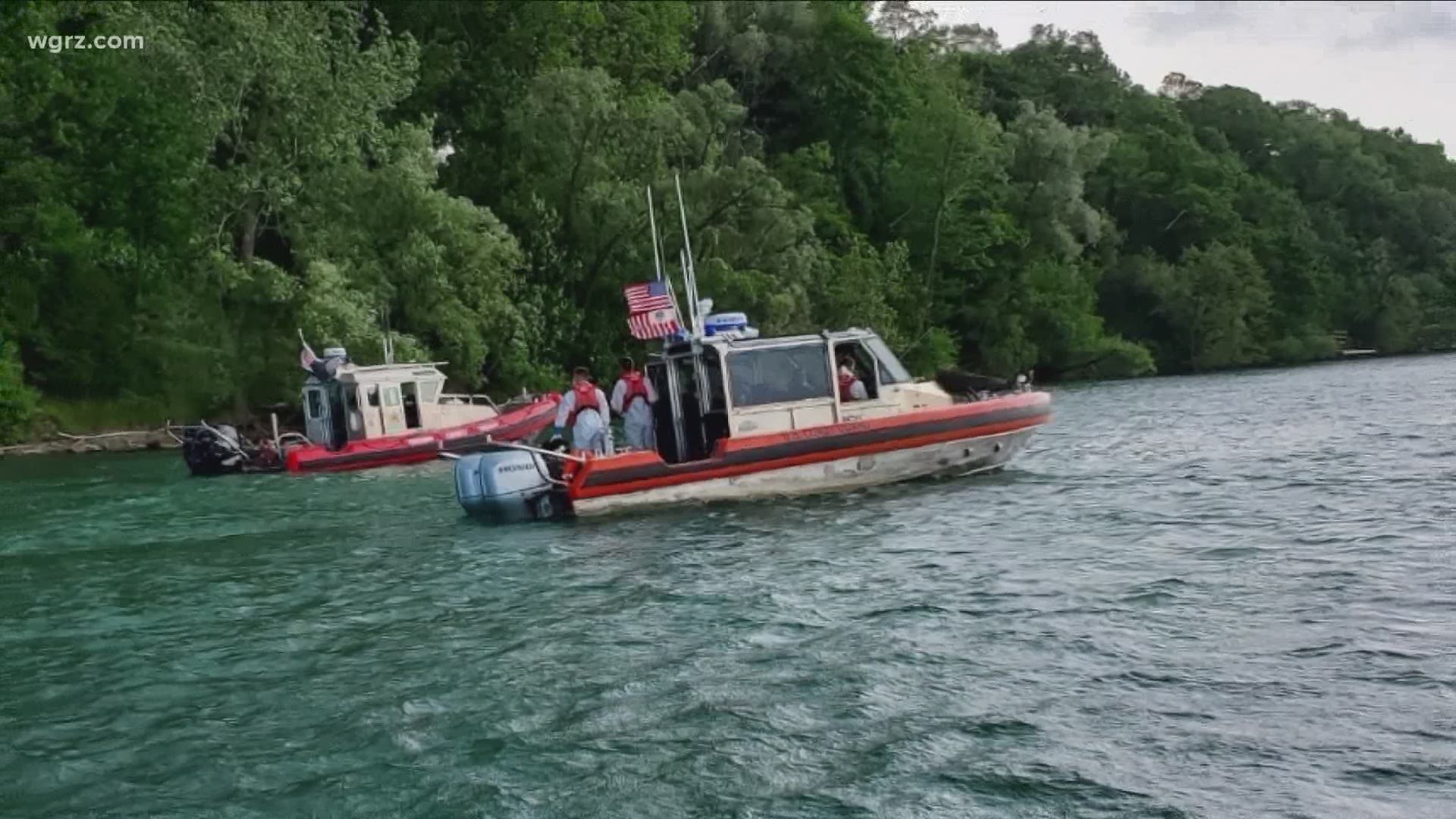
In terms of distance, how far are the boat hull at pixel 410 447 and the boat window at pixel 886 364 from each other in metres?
9.50

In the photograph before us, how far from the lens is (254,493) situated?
23812 millimetres

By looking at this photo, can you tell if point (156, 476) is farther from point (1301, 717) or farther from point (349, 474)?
point (1301, 717)

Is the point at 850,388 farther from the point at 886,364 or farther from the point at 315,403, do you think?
the point at 315,403

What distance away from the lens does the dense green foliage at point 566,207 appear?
39.1 meters

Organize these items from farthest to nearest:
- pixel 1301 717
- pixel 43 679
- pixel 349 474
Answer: pixel 349 474
pixel 43 679
pixel 1301 717

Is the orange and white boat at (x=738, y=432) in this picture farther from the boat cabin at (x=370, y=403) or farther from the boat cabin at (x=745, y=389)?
the boat cabin at (x=370, y=403)

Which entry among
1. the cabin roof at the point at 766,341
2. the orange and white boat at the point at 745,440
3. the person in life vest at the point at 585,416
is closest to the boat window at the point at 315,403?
the orange and white boat at the point at 745,440

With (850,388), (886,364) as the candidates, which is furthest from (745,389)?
(886,364)

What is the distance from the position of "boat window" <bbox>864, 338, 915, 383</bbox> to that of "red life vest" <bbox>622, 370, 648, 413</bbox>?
10.6 feet

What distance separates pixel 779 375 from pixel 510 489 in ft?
12.7

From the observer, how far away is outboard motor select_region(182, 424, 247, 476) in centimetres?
2759

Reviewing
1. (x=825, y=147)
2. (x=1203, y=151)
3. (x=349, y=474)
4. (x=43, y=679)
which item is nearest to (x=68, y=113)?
(x=349, y=474)

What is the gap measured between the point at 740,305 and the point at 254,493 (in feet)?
78.7

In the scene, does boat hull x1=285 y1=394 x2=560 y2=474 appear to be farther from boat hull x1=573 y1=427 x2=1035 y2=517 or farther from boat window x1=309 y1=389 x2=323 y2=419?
boat hull x1=573 y1=427 x2=1035 y2=517
